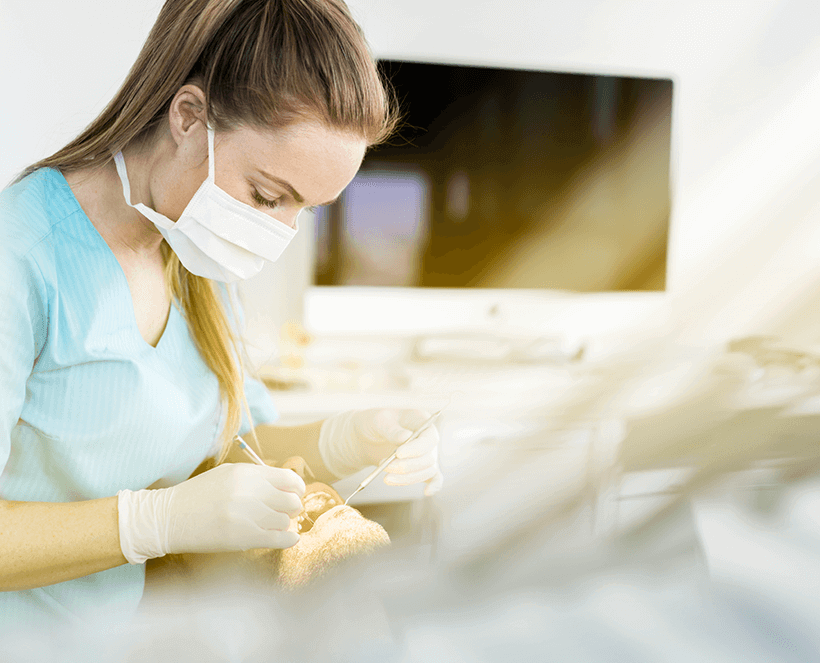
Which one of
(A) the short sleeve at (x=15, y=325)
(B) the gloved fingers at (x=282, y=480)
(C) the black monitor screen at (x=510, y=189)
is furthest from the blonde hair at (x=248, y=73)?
(C) the black monitor screen at (x=510, y=189)

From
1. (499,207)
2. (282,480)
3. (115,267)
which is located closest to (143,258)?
(115,267)

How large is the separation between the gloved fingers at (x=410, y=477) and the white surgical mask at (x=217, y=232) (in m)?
0.29

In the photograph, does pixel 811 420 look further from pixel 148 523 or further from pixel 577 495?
pixel 148 523

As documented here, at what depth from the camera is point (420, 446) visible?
2.44ft

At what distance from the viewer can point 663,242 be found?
55.7 inches

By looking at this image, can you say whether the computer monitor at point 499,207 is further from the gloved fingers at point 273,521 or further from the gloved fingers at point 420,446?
the gloved fingers at point 273,521

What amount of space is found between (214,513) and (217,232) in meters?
0.27

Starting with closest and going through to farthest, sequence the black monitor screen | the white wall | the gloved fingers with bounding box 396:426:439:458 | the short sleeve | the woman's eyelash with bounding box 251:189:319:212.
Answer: the short sleeve
the woman's eyelash with bounding box 251:189:319:212
the gloved fingers with bounding box 396:426:439:458
the black monitor screen
the white wall

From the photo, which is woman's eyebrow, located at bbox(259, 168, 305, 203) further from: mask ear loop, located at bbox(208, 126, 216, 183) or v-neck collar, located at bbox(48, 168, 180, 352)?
v-neck collar, located at bbox(48, 168, 180, 352)

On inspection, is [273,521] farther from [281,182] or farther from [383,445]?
[281,182]

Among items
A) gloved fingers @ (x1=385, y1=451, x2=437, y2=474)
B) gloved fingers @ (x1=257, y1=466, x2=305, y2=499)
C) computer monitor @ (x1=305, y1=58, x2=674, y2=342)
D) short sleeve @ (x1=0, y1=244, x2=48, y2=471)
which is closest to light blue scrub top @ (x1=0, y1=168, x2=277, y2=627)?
short sleeve @ (x1=0, y1=244, x2=48, y2=471)

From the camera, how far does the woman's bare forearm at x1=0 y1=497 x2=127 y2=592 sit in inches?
19.9

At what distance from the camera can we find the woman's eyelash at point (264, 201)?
23.9 inches

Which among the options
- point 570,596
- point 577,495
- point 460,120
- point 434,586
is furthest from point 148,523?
point 460,120
